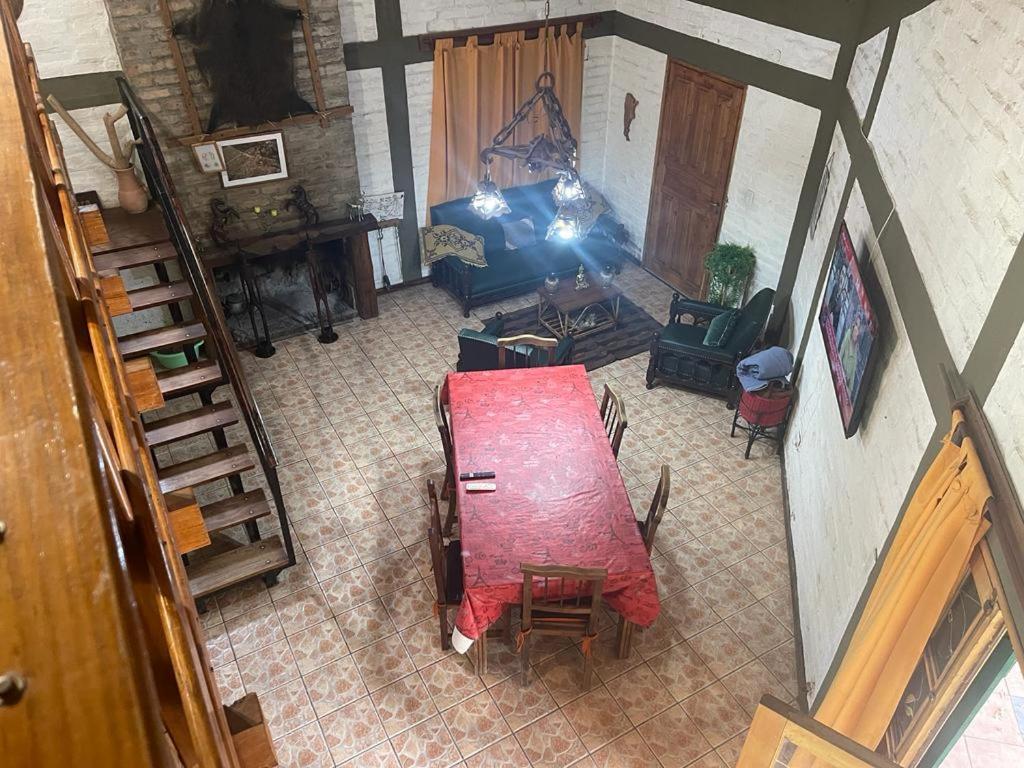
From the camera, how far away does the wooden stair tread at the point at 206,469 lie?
455cm

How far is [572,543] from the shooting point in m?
4.11

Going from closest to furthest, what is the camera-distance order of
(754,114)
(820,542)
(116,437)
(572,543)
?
(116,437), (572,543), (820,542), (754,114)

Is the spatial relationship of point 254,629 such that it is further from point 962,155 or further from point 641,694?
point 962,155

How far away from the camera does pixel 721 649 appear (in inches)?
181

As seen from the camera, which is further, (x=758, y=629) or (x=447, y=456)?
(x=447, y=456)

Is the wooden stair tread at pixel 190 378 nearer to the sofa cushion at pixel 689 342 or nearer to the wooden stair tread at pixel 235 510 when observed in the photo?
the wooden stair tread at pixel 235 510

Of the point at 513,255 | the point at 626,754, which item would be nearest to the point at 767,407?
the point at 626,754

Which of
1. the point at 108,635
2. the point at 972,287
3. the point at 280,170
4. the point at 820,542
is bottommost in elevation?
the point at 820,542

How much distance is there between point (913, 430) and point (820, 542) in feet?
4.89

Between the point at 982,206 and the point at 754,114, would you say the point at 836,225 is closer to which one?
the point at 754,114

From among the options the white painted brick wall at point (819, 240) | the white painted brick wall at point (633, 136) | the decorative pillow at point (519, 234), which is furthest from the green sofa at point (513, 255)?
the white painted brick wall at point (819, 240)

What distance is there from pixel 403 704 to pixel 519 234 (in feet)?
17.8

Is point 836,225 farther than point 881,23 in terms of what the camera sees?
Yes

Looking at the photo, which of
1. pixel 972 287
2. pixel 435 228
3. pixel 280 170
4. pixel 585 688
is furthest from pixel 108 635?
pixel 435 228
